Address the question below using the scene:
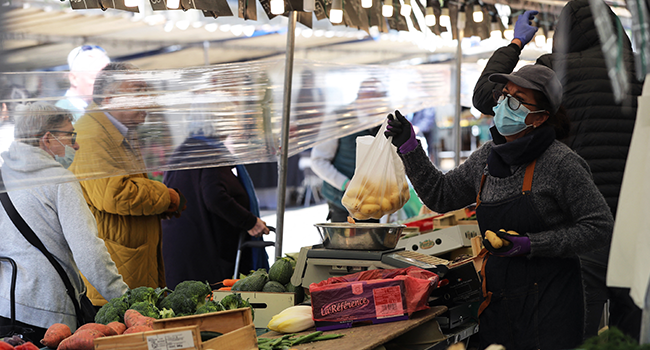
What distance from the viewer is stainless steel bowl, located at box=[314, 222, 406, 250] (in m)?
2.46

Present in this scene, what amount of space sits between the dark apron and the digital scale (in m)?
0.27

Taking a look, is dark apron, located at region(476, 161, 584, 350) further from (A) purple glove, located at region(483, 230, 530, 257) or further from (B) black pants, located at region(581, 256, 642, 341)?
(B) black pants, located at region(581, 256, 642, 341)

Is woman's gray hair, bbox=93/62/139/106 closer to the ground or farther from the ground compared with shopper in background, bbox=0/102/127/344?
farther from the ground

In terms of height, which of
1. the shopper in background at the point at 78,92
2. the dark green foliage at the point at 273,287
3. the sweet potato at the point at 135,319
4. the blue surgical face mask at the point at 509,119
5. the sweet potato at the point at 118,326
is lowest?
the dark green foliage at the point at 273,287

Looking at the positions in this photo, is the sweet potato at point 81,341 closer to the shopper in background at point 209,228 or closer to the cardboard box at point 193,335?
the cardboard box at point 193,335

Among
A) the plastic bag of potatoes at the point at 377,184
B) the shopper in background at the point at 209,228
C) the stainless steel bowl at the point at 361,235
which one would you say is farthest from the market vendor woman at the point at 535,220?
the shopper in background at the point at 209,228

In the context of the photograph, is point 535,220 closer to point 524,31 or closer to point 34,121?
point 524,31

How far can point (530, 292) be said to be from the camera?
86.3 inches

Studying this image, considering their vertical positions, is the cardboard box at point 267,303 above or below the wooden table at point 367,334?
below

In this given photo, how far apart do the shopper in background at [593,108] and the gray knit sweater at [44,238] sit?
179 centimetres

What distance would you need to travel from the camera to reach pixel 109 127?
2.89m

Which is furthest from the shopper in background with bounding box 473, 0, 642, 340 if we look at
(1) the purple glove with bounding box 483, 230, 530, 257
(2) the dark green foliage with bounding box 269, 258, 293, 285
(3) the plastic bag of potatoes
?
(2) the dark green foliage with bounding box 269, 258, 293, 285

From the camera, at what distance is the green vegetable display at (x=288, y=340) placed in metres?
1.91

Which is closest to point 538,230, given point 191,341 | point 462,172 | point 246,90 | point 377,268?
point 462,172
